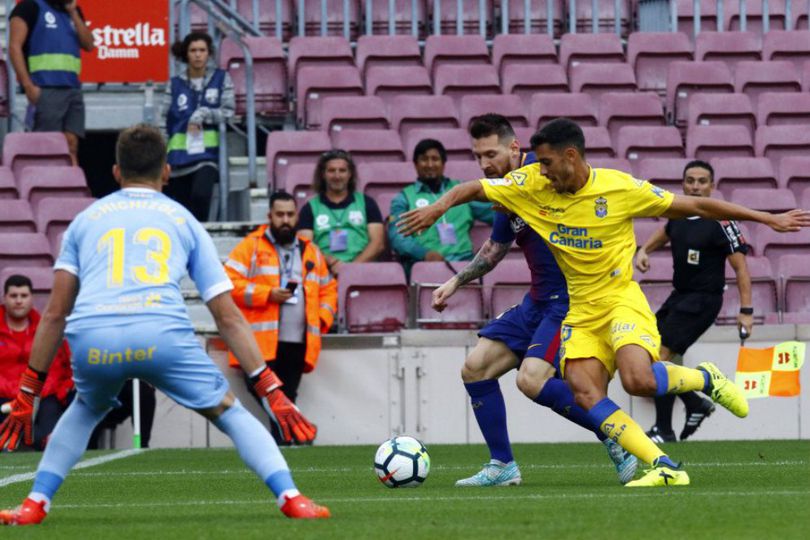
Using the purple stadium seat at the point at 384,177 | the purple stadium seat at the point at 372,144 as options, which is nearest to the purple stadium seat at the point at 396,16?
the purple stadium seat at the point at 372,144

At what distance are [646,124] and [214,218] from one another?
419 cm

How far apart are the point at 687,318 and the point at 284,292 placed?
303 cm

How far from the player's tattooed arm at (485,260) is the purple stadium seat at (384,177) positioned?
5522mm

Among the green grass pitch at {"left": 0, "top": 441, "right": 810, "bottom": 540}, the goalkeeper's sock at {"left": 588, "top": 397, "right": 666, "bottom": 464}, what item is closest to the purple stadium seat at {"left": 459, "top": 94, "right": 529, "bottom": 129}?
the green grass pitch at {"left": 0, "top": 441, "right": 810, "bottom": 540}

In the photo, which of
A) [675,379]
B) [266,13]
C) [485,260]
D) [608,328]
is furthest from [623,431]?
[266,13]

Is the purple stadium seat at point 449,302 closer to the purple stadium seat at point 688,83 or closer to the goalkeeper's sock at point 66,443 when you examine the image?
the purple stadium seat at point 688,83

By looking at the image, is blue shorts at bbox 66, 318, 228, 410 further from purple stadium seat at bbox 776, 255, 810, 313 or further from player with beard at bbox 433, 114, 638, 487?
purple stadium seat at bbox 776, 255, 810, 313

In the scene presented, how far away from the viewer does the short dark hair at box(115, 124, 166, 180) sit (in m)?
6.40

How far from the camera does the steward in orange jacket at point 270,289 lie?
13.1 meters

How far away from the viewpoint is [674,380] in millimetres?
8336

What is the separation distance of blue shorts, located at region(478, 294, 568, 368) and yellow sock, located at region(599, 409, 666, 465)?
2.30 ft

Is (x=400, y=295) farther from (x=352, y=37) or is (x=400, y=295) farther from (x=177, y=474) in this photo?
(x=352, y=37)

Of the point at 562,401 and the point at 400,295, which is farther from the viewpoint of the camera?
the point at 400,295

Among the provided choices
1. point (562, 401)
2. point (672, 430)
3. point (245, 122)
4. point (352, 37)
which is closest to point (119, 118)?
point (245, 122)
